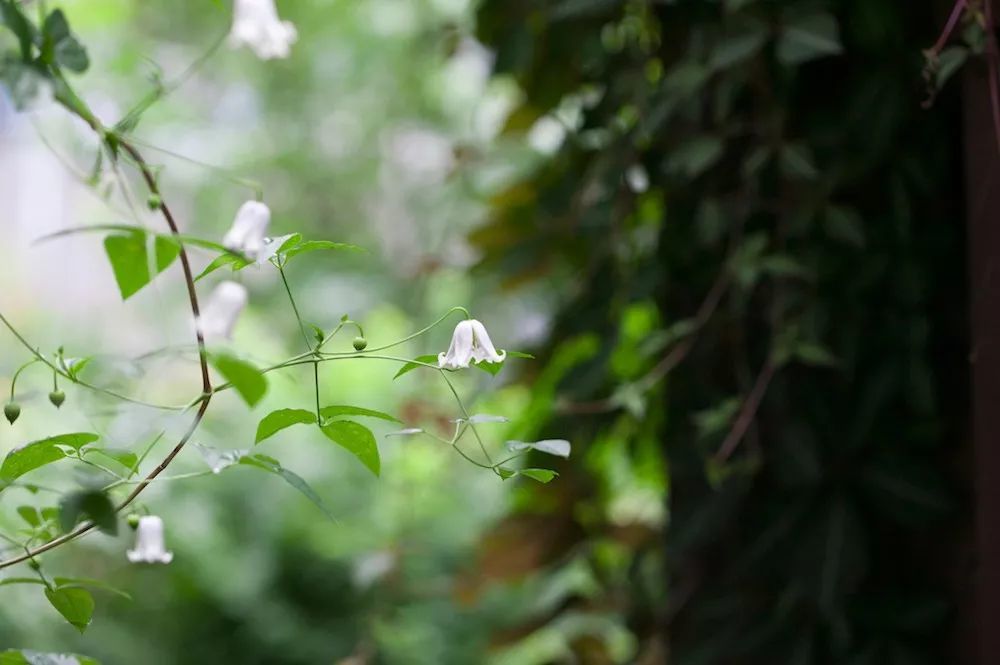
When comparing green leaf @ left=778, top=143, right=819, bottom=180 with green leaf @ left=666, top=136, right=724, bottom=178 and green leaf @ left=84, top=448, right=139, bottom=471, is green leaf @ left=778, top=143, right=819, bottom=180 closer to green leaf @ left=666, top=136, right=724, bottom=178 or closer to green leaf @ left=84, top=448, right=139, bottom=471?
green leaf @ left=666, top=136, right=724, bottom=178

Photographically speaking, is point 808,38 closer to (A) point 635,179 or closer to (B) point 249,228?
(A) point 635,179

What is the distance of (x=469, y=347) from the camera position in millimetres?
501

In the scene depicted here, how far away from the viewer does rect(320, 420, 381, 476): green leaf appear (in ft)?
1.56

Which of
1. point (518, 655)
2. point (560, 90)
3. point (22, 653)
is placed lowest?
point (22, 653)

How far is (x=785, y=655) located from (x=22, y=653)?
2.10 feet

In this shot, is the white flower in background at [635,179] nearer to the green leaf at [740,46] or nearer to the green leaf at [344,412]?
the green leaf at [740,46]

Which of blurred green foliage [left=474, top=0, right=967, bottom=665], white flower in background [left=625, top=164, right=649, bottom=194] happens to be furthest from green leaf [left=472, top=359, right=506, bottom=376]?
white flower in background [left=625, top=164, right=649, bottom=194]

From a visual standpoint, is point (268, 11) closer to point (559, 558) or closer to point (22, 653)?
point (22, 653)

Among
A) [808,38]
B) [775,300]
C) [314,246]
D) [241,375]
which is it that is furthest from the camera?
[775,300]

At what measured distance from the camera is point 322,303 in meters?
2.96

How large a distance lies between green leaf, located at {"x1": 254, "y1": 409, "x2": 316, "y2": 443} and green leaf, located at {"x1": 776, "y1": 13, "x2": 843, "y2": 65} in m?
0.49

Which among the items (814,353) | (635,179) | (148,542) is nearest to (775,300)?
(814,353)

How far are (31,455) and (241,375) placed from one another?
0.72 ft

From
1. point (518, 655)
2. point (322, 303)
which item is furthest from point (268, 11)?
point (322, 303)
